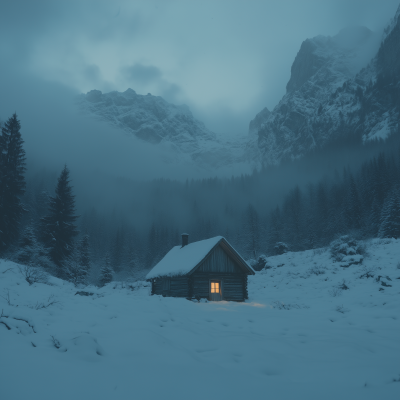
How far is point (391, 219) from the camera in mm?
46219

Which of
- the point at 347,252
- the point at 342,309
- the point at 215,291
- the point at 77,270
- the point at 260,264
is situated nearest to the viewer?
the point at 342,309

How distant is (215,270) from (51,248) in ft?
67.1

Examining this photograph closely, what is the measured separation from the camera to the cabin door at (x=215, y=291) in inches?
864

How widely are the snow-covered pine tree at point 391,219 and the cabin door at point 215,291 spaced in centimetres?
3786

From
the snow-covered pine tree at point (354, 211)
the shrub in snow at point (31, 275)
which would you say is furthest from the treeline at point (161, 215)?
the shrub in snow at point (31, 275)

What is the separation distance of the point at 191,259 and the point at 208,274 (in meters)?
1.91

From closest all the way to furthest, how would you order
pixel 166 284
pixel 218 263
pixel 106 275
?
1. pixel 218 263
2. pixel 166 284
3. pixel 106 275

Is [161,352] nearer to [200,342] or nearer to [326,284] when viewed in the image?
[200,342]

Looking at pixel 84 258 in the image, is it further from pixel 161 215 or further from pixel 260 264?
pixel 161 215

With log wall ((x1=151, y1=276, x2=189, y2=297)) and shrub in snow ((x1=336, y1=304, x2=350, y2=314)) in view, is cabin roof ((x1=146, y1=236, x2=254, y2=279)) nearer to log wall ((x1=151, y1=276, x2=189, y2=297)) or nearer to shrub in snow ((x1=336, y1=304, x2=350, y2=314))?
log wall ((x1=151, y1=276, x2=189, y2=297))

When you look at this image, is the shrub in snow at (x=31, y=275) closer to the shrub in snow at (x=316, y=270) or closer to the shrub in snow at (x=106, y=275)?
the shrub in snow at (x=316, y=270)

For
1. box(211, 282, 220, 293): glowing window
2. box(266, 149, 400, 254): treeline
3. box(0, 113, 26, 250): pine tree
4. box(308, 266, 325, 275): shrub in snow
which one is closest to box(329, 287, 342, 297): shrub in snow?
box(308, 266, 325, 275): shrub in snow

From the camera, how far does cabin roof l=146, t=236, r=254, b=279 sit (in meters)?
21.5

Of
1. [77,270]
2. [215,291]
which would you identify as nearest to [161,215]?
[77,270]
